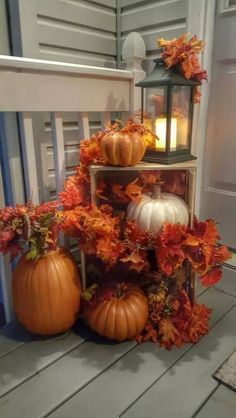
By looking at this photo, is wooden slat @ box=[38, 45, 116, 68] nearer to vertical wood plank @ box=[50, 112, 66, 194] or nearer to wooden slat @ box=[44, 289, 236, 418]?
vertical wood plank @ box=[50, 112, 66, 194]

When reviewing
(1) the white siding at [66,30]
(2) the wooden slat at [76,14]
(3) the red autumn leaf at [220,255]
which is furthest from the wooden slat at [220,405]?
(2) the wooden slat at [76,14]

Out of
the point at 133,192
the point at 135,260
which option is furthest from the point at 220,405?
the point at 133,192

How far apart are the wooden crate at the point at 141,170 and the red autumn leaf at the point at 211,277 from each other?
117mm

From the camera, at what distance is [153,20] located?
1.69 m

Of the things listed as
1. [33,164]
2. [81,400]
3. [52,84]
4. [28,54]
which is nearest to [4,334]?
[81,400]

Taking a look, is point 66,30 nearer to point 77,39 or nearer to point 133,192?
point 77,39

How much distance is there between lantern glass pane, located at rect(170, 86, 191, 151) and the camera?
1.27m

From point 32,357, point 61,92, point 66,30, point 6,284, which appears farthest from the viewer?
point 66,30

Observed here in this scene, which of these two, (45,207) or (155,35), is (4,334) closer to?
(45,207)

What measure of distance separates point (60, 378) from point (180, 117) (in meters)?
1.12

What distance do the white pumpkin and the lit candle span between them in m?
0.17

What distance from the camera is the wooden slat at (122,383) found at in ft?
3.46

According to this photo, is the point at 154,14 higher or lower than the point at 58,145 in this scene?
higher

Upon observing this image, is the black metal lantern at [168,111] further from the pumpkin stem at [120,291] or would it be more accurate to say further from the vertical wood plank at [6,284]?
the vertical wood plank at [6,284]
